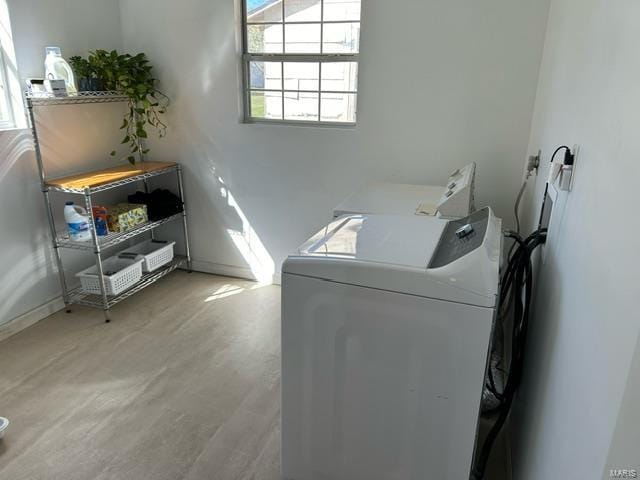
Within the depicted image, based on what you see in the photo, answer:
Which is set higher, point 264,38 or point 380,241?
point 264,38

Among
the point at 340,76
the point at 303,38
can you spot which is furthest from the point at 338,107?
the point at 303,38

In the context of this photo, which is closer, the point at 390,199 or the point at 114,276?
the point at 390,199

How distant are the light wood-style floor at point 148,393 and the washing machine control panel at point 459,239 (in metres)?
0.99

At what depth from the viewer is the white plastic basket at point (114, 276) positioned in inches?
116

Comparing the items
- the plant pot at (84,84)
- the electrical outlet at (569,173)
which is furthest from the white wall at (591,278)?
the plant pot at (84,84)

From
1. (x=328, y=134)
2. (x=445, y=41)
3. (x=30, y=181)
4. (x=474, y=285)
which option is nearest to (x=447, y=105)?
(x=445, y=41)

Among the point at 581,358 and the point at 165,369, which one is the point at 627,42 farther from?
the point at 165,369

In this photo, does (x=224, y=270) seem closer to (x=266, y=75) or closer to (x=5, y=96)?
(x=266, y=75)

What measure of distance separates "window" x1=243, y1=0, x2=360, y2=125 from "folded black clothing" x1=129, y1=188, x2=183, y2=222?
2.85ft

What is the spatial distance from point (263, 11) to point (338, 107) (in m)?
0.80

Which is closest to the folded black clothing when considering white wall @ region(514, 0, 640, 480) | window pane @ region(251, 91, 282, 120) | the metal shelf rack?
the metal shelf rack

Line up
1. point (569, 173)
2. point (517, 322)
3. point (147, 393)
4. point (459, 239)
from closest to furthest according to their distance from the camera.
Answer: point (569, 173) < point (459, 239) < point (517, 322) < point (147, 393)

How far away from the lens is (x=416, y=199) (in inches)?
95.0

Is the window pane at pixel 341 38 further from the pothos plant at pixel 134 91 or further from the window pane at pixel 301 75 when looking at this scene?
the pothos plant at pixel 134 91
